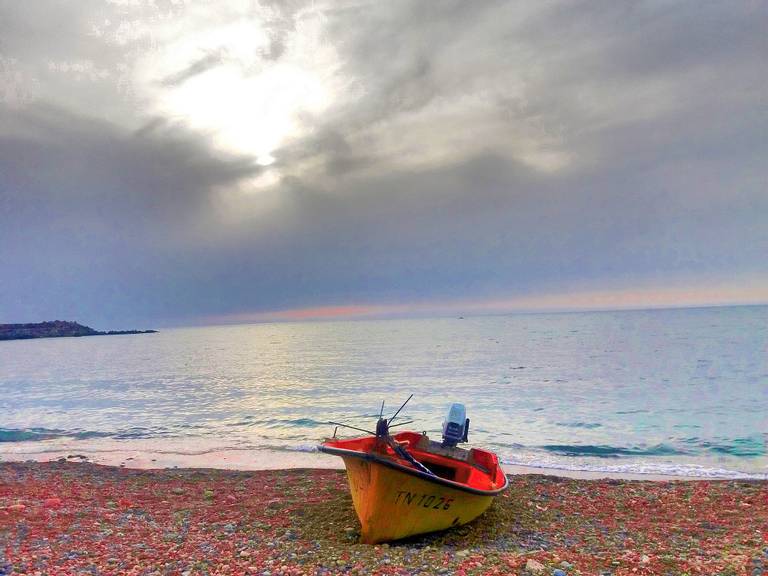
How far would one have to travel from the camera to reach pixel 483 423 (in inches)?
1015

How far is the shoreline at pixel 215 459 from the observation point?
16.5 meters

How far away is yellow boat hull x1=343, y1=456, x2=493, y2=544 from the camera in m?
8.74

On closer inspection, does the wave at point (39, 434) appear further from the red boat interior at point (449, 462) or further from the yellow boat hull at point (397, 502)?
the yellow boat hull at point (397, 502)

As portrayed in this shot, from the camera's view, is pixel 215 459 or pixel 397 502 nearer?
pixel 397 502

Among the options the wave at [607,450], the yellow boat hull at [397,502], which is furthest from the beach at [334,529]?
the wave at [607,450]

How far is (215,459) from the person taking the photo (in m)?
19.3

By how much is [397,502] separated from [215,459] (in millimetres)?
12948

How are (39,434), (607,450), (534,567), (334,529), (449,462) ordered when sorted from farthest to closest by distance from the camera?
(39,434) < (607,450) < (449,462) < (334,529) < (534,567)

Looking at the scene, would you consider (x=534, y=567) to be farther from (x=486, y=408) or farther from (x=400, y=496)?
(x=486, y=408)

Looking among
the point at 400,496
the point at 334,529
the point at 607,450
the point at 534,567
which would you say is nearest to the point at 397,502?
the point at 400,496

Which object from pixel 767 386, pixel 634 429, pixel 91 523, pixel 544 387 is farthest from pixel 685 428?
pixel 91 523

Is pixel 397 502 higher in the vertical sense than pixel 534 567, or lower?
higher

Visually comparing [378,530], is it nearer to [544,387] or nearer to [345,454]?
[345,454]

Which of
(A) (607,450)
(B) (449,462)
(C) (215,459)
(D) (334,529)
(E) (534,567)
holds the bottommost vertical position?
(C) (215,459)
